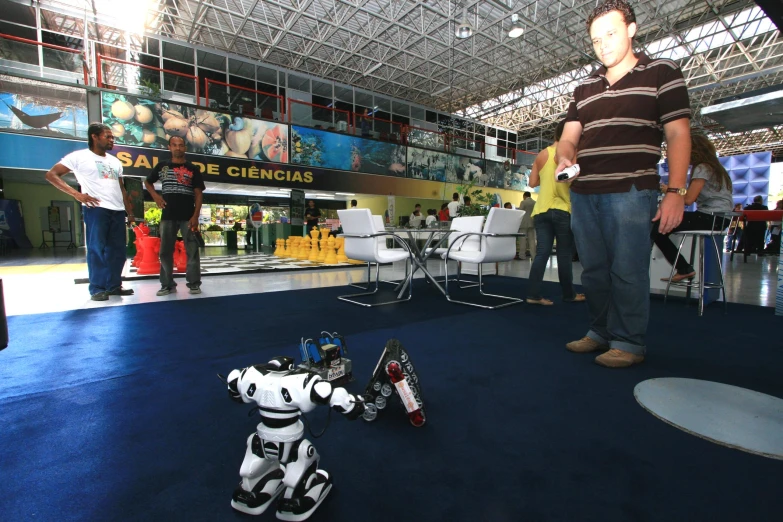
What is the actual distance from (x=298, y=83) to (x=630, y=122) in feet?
50.8

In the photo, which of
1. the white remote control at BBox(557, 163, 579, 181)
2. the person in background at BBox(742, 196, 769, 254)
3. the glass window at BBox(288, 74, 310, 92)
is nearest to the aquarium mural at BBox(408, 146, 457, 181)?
the glass window at BBox(288, 74, 310, 92)

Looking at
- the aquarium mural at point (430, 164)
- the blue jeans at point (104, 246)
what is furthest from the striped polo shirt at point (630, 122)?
the aquarium mural at point (430, 164)

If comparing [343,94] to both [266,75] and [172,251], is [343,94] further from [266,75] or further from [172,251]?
[172,251]

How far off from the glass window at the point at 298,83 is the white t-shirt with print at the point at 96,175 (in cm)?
1298

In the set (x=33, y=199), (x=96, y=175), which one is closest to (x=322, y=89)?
(x=33, y=199)

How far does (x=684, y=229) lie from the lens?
3.12 m

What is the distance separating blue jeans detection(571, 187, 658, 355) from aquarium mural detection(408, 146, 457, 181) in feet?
35.4

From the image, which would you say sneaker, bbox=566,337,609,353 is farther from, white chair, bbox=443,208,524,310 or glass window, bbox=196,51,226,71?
glass window, bbox=196,51,226,71

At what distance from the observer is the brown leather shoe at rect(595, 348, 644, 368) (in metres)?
1.63

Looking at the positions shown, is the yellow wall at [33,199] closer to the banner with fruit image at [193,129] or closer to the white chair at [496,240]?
the banner with fruit image at [193,129]

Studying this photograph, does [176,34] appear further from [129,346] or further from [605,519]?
[605,519]

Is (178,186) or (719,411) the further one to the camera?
(178,186)

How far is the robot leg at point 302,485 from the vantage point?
29.8 inches

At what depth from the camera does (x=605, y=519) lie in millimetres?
750
